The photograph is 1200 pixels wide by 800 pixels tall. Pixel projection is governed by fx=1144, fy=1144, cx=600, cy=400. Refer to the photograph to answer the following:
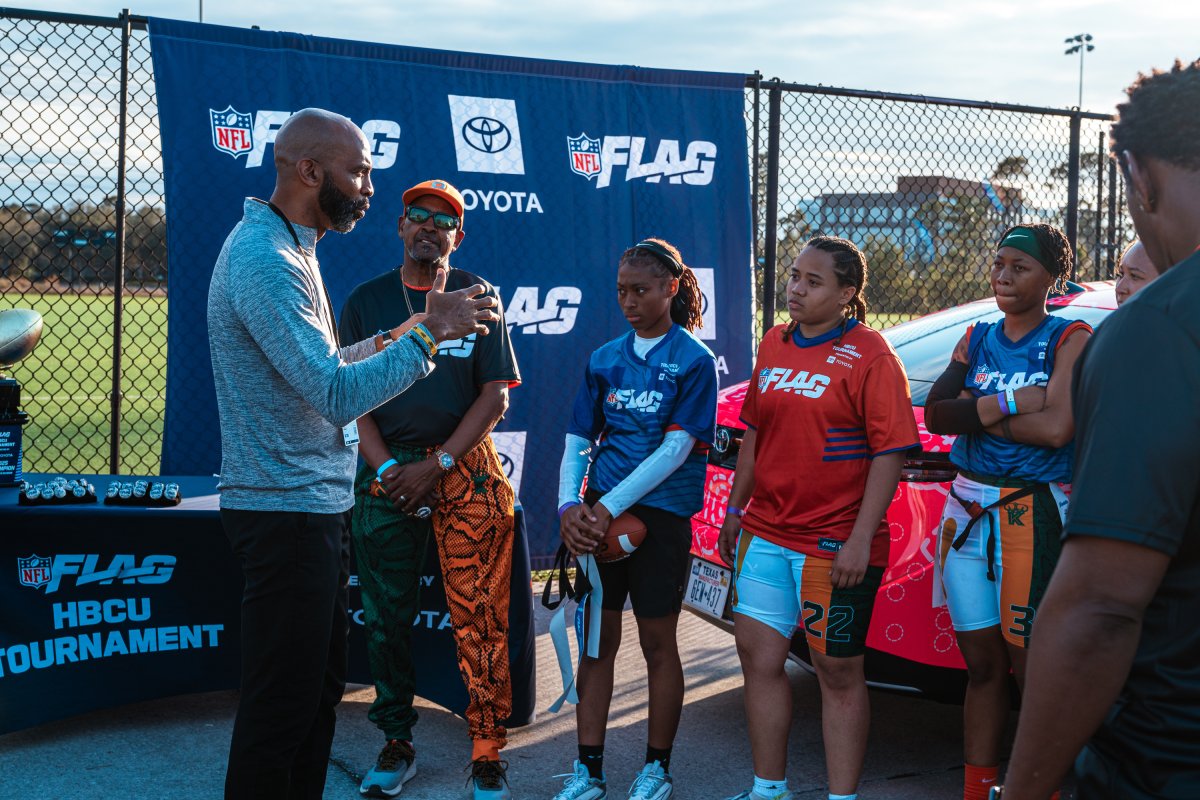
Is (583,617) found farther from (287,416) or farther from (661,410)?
(287,416)

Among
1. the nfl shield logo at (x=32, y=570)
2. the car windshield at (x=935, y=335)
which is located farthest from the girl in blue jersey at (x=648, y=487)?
the nfl shield logo at (x=32, y=570)

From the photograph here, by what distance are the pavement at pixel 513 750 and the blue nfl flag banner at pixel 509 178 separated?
149cm

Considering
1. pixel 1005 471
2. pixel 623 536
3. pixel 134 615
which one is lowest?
pixel 134 615

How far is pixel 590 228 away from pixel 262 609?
12.8ft

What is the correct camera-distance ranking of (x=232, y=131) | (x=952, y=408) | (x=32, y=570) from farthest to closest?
1. (x=232, y=131)
2. (x=32, y=570)
3. (x=952, y=408)

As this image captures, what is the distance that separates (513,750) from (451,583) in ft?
2.37

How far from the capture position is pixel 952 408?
11.1 ft

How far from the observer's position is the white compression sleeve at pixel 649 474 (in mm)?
3615

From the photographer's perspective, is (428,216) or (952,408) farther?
(428,216)

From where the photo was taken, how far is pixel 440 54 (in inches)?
232

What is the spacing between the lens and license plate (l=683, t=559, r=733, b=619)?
13.1ft

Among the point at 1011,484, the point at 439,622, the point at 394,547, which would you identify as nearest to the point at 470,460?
the point at 394,547

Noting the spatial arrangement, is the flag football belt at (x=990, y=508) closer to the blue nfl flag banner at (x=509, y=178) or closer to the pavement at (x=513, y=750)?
the pavement at (x=513, y=750)

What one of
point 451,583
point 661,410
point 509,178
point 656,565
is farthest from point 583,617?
point 509,178
